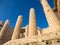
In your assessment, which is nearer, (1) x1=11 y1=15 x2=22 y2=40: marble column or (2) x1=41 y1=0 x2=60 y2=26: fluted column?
(2) x1=41 y1=0 x2=60 y2=26: fluted column

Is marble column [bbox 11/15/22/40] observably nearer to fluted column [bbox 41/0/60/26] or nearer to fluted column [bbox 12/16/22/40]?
fluted column [bbox 12/16/22/40]

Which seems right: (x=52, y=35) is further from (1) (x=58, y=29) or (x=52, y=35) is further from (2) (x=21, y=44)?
(2) (x=21, y=44)

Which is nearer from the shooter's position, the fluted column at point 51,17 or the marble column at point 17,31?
the fluted column at point 51,17

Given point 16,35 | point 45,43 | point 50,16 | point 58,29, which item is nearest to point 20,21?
point 16,35

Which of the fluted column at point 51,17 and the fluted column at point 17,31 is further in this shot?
the fluted column at point 17,31

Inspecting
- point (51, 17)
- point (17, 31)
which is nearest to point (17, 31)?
point (17, 31)

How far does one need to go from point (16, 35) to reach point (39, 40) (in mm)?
7676

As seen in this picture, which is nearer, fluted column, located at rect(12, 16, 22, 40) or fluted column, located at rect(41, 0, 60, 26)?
fluted column, located at rect(41, 0, 60, 26)

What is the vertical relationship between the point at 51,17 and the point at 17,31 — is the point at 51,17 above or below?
above

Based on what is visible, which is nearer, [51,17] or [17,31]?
[51,17]

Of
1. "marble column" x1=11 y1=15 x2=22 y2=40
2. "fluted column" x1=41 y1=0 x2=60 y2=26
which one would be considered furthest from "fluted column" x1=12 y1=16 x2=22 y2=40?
"fluted column" x1=41 y1=0 x2=60 y2=26

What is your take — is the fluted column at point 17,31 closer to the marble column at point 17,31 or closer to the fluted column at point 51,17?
the marble column at point 17,31

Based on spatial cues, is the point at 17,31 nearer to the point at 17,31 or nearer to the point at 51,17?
the point at 17,31

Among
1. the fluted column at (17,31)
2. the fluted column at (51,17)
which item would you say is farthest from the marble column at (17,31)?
the fluted column at (51,17)
